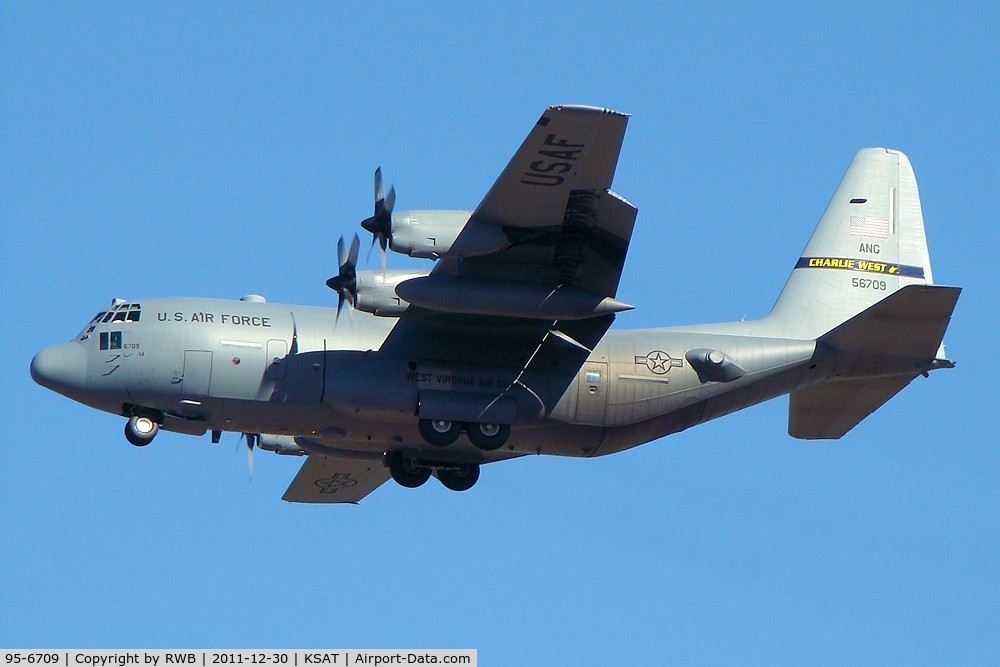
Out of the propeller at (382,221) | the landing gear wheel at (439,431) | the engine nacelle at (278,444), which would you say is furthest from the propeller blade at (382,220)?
the engine nacelle at (278,444)

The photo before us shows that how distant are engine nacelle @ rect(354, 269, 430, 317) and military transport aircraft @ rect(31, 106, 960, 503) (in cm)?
2

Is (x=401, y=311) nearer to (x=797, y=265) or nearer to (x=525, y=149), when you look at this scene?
(x=525, y=149)

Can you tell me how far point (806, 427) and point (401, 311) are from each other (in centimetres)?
700

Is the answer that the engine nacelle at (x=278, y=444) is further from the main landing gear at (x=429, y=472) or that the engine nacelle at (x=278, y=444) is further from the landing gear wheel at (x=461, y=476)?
the landing gear wheel at (x=461, y=476)

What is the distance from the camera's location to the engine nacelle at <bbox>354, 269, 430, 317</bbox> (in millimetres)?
20188

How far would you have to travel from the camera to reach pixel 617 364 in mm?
21969

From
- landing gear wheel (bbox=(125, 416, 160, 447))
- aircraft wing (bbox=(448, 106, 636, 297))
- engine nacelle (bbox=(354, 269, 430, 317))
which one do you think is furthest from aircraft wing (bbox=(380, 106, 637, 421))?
landing gear wheel (bbox=(125, 416, 160, 447))

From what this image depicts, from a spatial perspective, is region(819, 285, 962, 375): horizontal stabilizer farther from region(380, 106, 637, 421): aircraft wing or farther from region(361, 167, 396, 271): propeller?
region(361, 167, 396, 271): propeller

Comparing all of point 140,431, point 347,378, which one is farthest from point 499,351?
point 140,431

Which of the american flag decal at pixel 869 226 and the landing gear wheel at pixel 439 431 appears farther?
the american flag decal at pixel 869 226

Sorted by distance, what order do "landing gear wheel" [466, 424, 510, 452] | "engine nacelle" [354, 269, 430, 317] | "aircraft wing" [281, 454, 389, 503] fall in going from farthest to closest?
"aircraft wing" [281, 454, 389, 503] < "landing gear wheel" [466, 424, 510, 452] < "engine nacelle" [354, 269, 430, 317]

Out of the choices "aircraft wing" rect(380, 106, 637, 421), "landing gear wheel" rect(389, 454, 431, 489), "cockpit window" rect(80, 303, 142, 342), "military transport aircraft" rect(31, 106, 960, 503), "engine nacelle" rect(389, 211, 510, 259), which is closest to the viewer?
"aircraft wing" rect(380, 106, 637, 421)

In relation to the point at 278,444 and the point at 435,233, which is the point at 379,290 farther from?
the point at 278,444

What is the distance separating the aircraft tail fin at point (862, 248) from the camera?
23.9 metres
